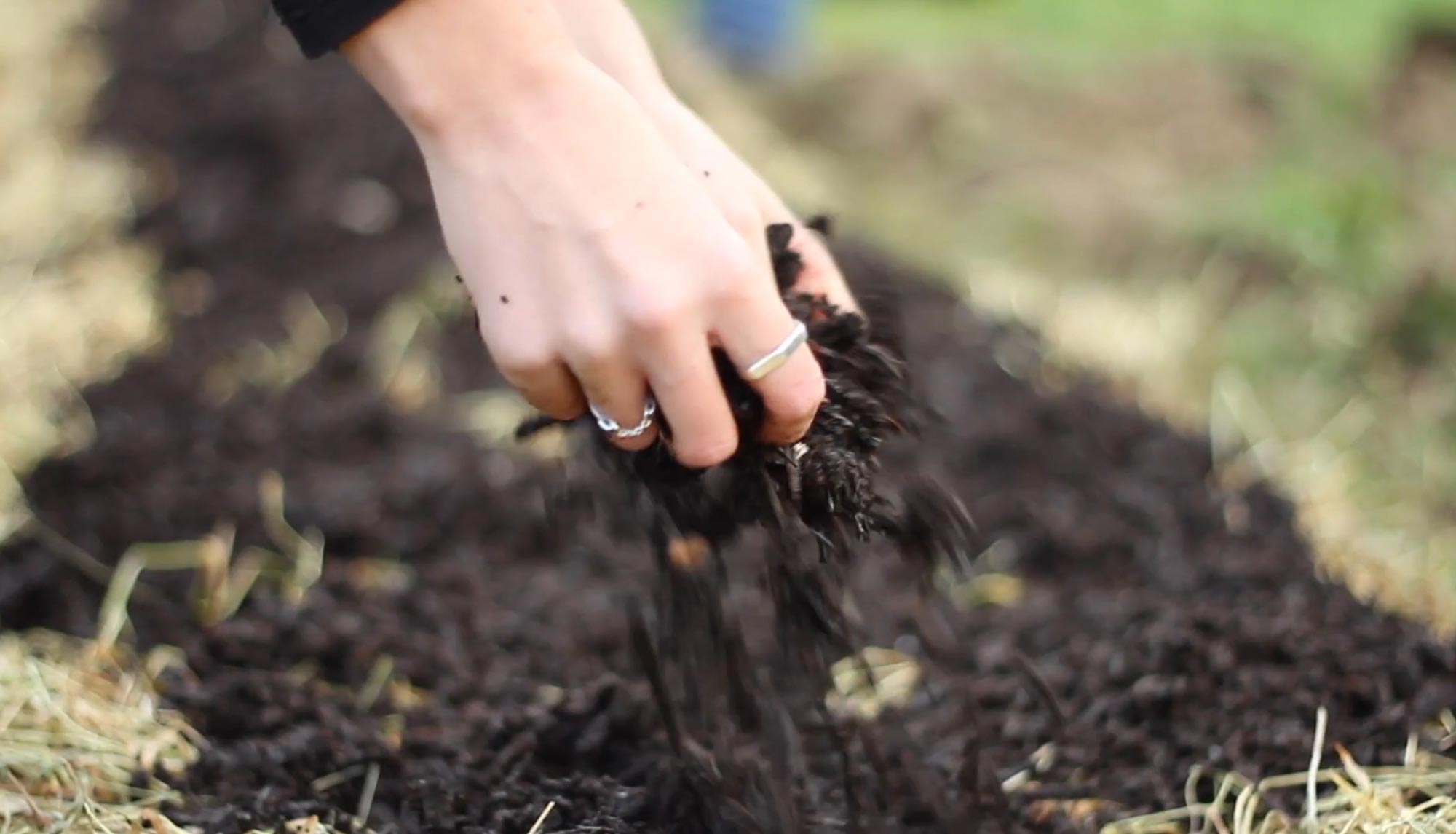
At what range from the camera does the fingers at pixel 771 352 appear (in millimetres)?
1428

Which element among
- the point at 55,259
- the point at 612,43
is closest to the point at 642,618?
the point at 612,43

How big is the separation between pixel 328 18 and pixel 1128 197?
423 centimetres

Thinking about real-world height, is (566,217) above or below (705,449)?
above

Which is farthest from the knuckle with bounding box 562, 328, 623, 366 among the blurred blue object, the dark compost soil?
the blurred blue object

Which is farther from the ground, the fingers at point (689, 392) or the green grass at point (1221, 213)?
the fingers at point (689, 392)

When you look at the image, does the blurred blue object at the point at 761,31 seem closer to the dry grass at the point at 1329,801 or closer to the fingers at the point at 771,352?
the dry grass at the point at 1329,801

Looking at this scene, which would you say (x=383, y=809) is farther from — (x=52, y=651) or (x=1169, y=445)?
(x=1169, y=445)

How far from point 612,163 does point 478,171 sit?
149mm

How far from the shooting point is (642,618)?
1.97 metres

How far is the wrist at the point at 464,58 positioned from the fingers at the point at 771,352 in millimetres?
313

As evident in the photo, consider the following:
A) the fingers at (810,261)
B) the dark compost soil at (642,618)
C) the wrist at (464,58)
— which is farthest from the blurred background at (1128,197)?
the wrist at (464,58)

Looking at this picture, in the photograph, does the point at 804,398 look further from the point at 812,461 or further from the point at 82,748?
the point at 82,748

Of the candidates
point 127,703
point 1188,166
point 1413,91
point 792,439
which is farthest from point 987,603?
point 1413,91

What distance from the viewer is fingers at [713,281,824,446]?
1.43m
